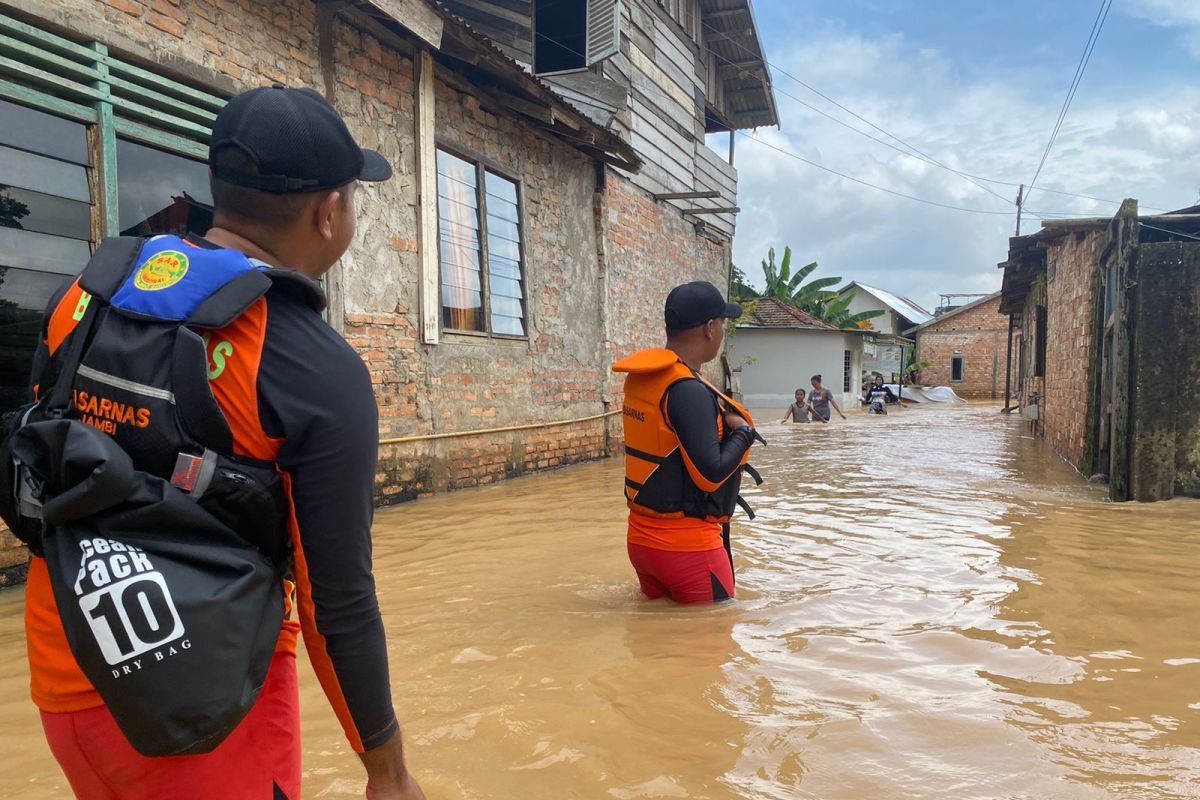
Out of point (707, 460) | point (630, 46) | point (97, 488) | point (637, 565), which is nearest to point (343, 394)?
point (97, 488)

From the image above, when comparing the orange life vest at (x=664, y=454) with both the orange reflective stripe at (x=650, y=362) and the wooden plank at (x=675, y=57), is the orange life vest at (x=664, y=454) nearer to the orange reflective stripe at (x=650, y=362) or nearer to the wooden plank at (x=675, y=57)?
the orange reflective stripe at (x=650, y=362)

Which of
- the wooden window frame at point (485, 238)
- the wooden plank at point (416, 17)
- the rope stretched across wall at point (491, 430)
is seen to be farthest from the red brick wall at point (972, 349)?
the wooden plank at point (416, 17)

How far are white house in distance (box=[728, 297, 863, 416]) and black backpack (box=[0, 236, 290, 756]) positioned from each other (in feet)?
89.3

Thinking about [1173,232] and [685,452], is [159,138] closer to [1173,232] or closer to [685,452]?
[685,452]

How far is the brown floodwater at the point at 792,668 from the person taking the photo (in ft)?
8.04

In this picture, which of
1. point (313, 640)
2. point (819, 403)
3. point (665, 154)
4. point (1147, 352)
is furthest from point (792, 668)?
point (819, 403)

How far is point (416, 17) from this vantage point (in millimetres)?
6578

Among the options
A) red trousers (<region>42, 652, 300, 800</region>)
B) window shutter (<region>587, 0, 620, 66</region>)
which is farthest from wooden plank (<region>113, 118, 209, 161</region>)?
window shutter (<region>587, 0, 620, 66</region>)

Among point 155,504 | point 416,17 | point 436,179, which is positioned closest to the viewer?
point 155,504

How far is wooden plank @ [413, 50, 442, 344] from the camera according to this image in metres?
7.46

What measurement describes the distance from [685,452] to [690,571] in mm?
604

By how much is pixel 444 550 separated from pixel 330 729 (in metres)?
2.77

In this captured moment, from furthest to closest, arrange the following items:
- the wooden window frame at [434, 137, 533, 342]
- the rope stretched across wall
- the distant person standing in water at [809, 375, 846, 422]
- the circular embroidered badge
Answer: the distant person standing in water at [809, 375, 846, 422]
the wooden window frame at [434, 137, 533, 342]
the rope stretched across wall
the circular embroidered badge

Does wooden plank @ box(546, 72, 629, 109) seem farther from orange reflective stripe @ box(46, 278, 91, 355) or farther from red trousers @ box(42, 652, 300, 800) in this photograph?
red trousers @ box(42, 652, 300, 800)
